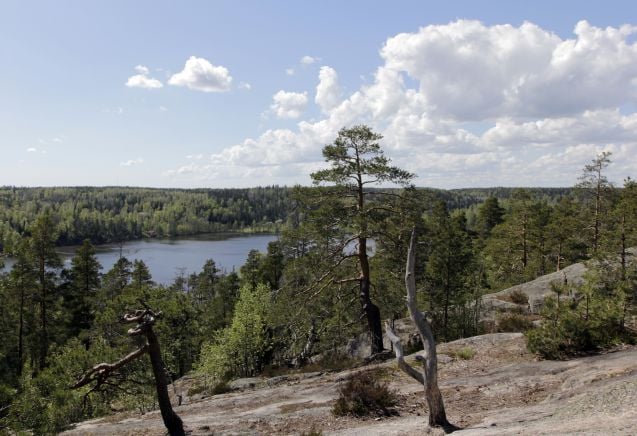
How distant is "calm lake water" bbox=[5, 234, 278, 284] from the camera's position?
105062 mm

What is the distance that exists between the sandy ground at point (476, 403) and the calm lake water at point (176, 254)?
7501cm

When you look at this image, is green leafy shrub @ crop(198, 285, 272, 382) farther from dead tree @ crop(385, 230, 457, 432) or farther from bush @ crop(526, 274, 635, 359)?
dead tree @ crop(385, 230, 457, 432)

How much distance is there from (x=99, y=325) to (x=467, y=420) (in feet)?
85.0

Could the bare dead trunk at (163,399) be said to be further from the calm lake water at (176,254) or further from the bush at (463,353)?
the calm lake water at (176,254)

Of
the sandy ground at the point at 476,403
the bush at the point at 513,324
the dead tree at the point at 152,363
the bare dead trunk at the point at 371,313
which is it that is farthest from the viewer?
the bush at the point at 513,324

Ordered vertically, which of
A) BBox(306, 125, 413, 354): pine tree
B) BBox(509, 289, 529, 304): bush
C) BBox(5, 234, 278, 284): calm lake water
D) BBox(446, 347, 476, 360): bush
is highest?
BBox(306, 125, 413, 354): pine tree

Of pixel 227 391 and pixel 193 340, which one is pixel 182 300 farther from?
pixel 227 391

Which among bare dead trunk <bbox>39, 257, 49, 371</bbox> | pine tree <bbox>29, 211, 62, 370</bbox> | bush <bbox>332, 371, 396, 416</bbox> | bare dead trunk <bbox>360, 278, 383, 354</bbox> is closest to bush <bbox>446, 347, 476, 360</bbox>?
bare dead trunk <bbox>360, 278, 383, 354</bbox>

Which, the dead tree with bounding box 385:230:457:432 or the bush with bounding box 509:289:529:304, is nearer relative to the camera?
the dead tree with bounding box 385:230:457:432

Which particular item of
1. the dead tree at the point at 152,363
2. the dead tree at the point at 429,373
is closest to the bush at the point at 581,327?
the dead tree at the point at 429,373

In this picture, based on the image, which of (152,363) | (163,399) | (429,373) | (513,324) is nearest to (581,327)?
(513,324)

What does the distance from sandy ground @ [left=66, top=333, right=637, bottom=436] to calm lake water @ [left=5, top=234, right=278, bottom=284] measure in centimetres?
7501

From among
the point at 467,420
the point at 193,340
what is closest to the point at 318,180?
the point at 467,420

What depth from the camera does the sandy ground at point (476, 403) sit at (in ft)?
29.6
